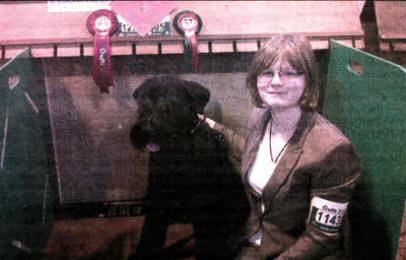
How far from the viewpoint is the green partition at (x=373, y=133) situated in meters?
0.67

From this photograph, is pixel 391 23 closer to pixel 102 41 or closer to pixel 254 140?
pixel 254 140

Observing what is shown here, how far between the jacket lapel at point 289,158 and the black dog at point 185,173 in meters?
0.19

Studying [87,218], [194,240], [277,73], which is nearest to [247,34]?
[277,73]

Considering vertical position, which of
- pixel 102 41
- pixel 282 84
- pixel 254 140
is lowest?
pixel 254 140

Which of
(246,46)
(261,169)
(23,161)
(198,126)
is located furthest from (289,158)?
(23,161)

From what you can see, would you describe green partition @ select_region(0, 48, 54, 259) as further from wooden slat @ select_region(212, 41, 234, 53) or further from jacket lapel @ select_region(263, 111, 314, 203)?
jacket lapel @ select_region(263, 111, 314, 203)

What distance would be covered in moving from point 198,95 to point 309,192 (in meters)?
0.35

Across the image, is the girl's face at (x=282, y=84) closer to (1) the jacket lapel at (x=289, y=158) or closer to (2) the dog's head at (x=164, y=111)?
(1) the jacket lapel at (x=289, y=158)

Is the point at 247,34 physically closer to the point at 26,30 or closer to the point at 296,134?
the point at 296,134

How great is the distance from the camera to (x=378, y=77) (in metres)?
0.71

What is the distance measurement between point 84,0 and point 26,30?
0.52 feet

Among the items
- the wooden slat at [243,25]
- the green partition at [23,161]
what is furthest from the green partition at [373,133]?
the green partition at [23,161]

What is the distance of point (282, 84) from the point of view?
618mm

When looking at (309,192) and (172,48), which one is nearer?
(309,192)
